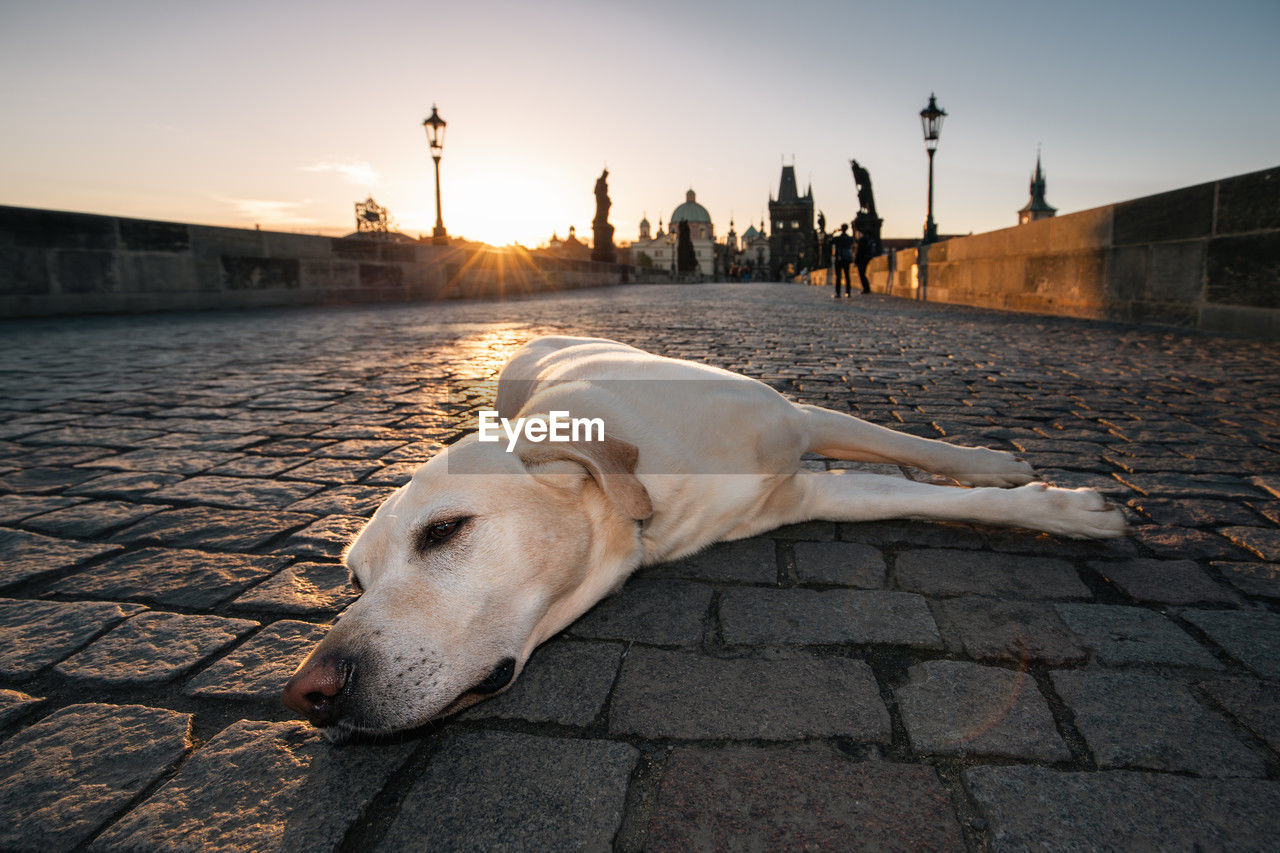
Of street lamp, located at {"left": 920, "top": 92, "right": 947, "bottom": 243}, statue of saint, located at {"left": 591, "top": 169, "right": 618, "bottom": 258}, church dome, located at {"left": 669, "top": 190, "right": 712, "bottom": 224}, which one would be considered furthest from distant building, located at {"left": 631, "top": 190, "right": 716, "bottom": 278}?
street lamp, located at {"left": 920, "top": 92, "right": 947, "bottom": 243}

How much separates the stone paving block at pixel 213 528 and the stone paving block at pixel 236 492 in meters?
0.09

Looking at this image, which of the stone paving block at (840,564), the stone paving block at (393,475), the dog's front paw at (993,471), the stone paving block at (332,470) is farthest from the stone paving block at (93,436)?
the dog's front paw at (993,471)

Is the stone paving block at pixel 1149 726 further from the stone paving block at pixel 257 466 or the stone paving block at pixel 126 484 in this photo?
the stone paving block at pixel 126 484

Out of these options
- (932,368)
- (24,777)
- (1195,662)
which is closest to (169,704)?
(24,777)

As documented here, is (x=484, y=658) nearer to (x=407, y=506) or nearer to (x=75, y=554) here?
(x=407, y=506)

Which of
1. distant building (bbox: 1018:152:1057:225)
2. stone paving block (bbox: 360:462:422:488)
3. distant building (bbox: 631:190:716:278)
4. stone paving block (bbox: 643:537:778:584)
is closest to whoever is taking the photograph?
stone paving block (bbox: 643:537:778:584)

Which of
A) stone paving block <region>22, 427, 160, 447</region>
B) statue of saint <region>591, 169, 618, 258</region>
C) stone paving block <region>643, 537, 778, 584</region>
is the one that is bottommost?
stone paving block <region>643, 537, 778, 584</region>

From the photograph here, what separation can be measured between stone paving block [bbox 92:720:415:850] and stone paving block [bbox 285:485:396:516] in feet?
4.47

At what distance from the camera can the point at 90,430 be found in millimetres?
4223

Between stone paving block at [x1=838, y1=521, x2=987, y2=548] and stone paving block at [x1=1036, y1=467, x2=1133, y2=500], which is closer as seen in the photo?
stone paving block at [x1=838, y1=521, x2=987, y2=548]

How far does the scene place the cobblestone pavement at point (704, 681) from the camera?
4.37 ft

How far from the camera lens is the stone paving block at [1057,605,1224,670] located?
176cm

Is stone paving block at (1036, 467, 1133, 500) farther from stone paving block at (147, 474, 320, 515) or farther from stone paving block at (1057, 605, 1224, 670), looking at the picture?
stone paving block at (147, 474, 320, 515)

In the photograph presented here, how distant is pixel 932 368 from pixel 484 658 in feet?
18.4
